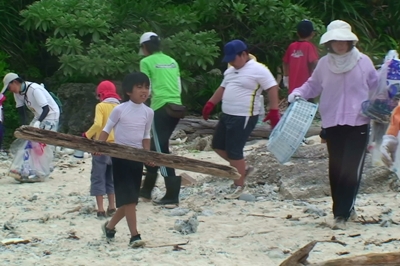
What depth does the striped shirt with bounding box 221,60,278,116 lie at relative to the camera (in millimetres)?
8195

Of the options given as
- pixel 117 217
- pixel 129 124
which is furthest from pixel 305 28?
pixel 117 217

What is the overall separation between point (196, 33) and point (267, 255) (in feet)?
25.3

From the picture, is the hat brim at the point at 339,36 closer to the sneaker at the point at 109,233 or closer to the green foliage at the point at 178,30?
the sneaker at the point at 109,233

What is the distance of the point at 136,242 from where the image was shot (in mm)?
6445

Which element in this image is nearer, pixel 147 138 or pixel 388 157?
pixel 388 157

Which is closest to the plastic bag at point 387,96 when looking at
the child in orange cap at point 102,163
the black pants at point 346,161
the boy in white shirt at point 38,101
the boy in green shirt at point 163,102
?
the black pants at point 346,161

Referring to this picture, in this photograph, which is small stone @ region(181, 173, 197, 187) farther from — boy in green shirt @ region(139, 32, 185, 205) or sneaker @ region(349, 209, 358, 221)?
sneaker @ region(349, 209, 358, 221)

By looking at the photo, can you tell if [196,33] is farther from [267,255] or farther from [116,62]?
[267,255]

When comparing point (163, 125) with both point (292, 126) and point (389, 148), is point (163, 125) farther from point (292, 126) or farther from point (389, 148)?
point (389, 148)

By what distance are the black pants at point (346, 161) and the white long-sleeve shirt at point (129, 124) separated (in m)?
1.45

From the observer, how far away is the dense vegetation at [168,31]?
13008 mm

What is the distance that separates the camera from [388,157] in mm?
5949

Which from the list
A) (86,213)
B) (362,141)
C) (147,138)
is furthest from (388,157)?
(86,213)

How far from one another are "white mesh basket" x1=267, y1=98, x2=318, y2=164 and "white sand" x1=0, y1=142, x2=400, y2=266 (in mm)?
628
